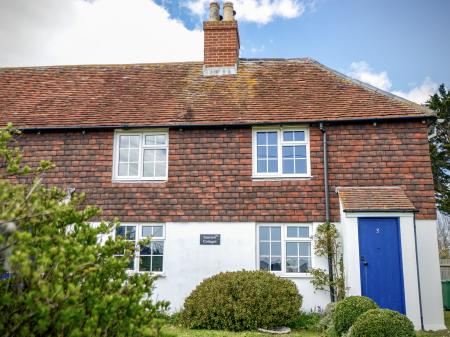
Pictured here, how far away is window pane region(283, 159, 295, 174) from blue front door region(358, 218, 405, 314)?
236 cm

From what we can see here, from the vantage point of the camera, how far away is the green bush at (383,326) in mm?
6352

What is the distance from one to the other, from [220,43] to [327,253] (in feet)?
25.6

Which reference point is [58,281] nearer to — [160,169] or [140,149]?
[160,169]

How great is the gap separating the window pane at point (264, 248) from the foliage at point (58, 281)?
813 cm

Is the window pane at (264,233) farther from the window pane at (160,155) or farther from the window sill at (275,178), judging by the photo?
the window pane at (160,155)

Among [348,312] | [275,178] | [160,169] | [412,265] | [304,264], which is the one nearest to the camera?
[348,312]

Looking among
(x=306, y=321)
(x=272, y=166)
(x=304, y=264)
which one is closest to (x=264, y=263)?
(x=304, y=264)

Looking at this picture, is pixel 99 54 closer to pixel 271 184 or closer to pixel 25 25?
pixel 25 25

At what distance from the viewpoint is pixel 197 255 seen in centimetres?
1130

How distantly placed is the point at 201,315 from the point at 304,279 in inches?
119

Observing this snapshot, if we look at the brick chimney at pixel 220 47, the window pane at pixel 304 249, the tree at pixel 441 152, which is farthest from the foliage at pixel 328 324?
the tree at pixel 441 152

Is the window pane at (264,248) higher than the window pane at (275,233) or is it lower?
lower

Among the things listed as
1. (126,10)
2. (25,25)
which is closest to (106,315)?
(126,10)

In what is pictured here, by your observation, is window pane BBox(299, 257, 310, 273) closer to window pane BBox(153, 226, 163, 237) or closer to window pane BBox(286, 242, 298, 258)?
window pane BBox(286, 242, 298, 258)
